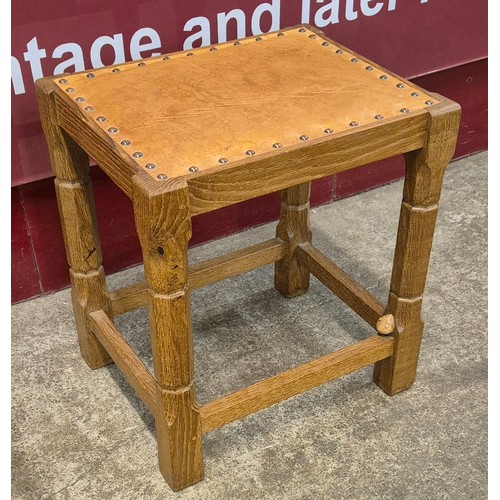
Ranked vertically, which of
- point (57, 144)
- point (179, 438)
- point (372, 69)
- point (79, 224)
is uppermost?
point (372, 69)

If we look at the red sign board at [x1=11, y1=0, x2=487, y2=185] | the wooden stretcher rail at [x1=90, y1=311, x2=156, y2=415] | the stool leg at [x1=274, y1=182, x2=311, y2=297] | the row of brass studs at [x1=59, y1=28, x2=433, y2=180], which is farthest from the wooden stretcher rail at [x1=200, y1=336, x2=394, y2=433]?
the red sign board at [x1=11, y1=0, x2=487, y2=185]

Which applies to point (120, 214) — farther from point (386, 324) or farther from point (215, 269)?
point (386, 324)

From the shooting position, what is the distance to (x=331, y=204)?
2.42m

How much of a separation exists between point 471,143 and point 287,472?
149cm

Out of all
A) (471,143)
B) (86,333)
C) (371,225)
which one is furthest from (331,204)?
(86,333)

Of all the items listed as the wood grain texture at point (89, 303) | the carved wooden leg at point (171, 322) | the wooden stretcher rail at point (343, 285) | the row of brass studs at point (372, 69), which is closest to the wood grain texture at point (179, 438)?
the carved wooden leg at point (171, 322)

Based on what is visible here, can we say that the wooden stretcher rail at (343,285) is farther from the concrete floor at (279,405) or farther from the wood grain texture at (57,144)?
the wood grain texture at (57,144)

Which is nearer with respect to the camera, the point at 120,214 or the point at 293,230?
the point at 293,230

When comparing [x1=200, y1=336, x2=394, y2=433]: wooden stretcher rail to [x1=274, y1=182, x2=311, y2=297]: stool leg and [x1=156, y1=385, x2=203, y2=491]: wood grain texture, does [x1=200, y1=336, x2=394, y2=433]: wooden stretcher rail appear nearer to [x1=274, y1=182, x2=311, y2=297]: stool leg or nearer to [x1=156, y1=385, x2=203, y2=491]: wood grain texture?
[x1=156, y1=385, x2=203, y2=491]: wood grain texture

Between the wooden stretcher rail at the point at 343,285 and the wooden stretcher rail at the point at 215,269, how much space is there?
2.8 inches

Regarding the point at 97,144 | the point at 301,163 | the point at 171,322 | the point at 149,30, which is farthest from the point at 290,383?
the point at 149,30

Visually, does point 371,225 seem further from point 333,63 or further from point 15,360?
point 15,360

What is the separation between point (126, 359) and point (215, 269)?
0.36 meters

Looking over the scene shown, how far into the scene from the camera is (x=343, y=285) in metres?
1.79
